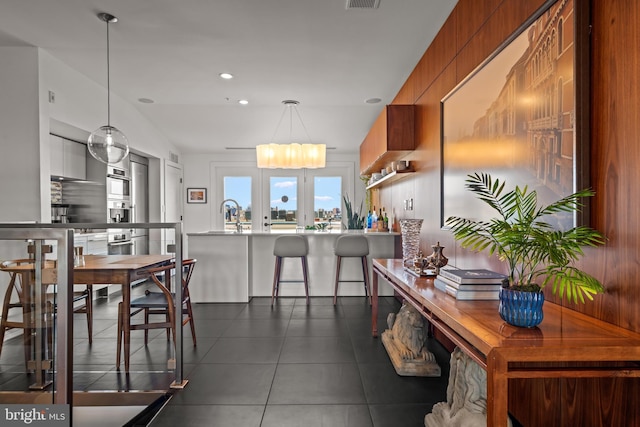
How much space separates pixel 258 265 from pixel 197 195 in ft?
11.6

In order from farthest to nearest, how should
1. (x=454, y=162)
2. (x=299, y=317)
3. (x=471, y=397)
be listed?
(x=299, y=317) < (x=454, y=162) < (x=471, y=397)

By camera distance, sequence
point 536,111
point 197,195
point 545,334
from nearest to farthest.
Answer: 1. point 545,334
2. point 536,111
3. point 197,195

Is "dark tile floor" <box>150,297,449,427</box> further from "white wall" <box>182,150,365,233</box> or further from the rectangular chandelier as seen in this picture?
"white wall" <box>182,150,365,233</box>

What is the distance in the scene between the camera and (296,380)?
240cm

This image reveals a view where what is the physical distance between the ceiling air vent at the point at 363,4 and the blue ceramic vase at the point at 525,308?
2319mm

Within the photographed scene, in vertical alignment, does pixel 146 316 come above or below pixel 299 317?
above

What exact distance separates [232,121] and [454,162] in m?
4.64

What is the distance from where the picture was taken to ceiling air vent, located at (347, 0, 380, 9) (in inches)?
105

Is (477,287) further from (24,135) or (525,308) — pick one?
(24,135)

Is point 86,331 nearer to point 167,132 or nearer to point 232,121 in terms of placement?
point 232,121

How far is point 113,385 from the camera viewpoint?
2.39 meters

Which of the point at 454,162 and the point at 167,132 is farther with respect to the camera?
the point at 167,132

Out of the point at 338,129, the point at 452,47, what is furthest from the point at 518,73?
the point at 338,129

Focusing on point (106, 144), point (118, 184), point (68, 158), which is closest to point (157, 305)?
point (106, 144)
